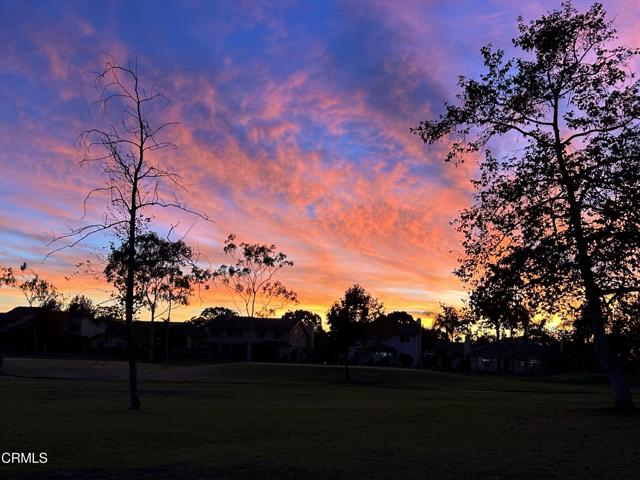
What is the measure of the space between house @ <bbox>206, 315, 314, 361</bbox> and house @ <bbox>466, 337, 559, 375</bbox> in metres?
33.9

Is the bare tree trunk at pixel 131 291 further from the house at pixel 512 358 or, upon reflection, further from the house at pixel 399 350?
the house at pixel 399 350

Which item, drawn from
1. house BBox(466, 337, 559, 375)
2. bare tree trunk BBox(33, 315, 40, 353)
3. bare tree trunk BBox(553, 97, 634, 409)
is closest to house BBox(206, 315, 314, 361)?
bare tree trunk BBox(33, 315, 40, 353)

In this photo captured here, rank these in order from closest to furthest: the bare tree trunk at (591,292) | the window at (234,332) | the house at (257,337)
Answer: the bare tree trunk at (591,292) → the house at (257,337) → the window at (234,332)

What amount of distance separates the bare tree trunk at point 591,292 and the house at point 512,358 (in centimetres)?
8550

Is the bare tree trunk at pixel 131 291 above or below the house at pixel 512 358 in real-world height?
above

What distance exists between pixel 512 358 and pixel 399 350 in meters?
27.2

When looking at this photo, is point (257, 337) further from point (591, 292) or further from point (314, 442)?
point (314, 442)

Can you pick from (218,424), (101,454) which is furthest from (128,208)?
(101,454)

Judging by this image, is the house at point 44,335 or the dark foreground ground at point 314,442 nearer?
the dark foreground ground at point 314,442

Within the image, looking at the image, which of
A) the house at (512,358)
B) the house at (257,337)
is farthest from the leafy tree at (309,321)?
the house at (512,358)

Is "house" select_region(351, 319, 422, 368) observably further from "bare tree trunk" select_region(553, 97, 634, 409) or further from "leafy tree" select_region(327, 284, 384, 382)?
"bare tree trunk" select_region(553, 97, 634, 409)

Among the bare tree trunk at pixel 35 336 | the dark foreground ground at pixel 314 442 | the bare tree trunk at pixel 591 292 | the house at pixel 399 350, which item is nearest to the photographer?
the dark foreground ground at pixel 314 442

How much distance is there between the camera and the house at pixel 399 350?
12388 centimetres

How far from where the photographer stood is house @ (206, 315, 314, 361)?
123m
